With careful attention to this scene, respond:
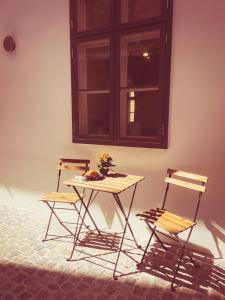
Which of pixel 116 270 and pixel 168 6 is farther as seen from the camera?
pixel 168 6

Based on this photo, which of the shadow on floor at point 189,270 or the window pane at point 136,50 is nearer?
the shadow on floor at point 189,270

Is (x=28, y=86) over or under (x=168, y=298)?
over

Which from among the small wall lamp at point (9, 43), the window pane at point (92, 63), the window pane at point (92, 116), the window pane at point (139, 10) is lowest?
the window pane at point (92, 116)

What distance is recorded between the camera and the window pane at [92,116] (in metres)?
4.19

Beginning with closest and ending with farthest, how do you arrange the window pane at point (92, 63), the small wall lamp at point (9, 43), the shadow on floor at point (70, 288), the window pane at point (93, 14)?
the shadow on floor at point (70, 288), the window pane at point (93, 14), the window pane at point (92, 63), the small wall lamp at point (9, 43)

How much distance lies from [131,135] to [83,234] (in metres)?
1.58

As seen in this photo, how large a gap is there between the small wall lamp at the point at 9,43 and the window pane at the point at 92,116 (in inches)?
61.7

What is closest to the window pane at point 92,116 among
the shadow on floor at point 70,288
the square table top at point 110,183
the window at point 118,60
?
the window at point 118,60

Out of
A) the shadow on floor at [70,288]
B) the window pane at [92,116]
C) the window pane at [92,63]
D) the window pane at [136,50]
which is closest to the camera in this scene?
the shadow on floor at [70,288]

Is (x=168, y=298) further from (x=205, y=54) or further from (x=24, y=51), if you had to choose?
(x=24, y=51)

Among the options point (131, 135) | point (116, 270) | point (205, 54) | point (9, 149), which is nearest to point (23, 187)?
point (9, 149)

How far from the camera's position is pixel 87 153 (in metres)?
4.21

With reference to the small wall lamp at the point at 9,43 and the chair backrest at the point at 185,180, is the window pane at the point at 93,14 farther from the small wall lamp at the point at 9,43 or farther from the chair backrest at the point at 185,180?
the chair backrest at the point at 185,180

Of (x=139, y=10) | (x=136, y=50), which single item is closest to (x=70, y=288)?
(x=136, y=50)
